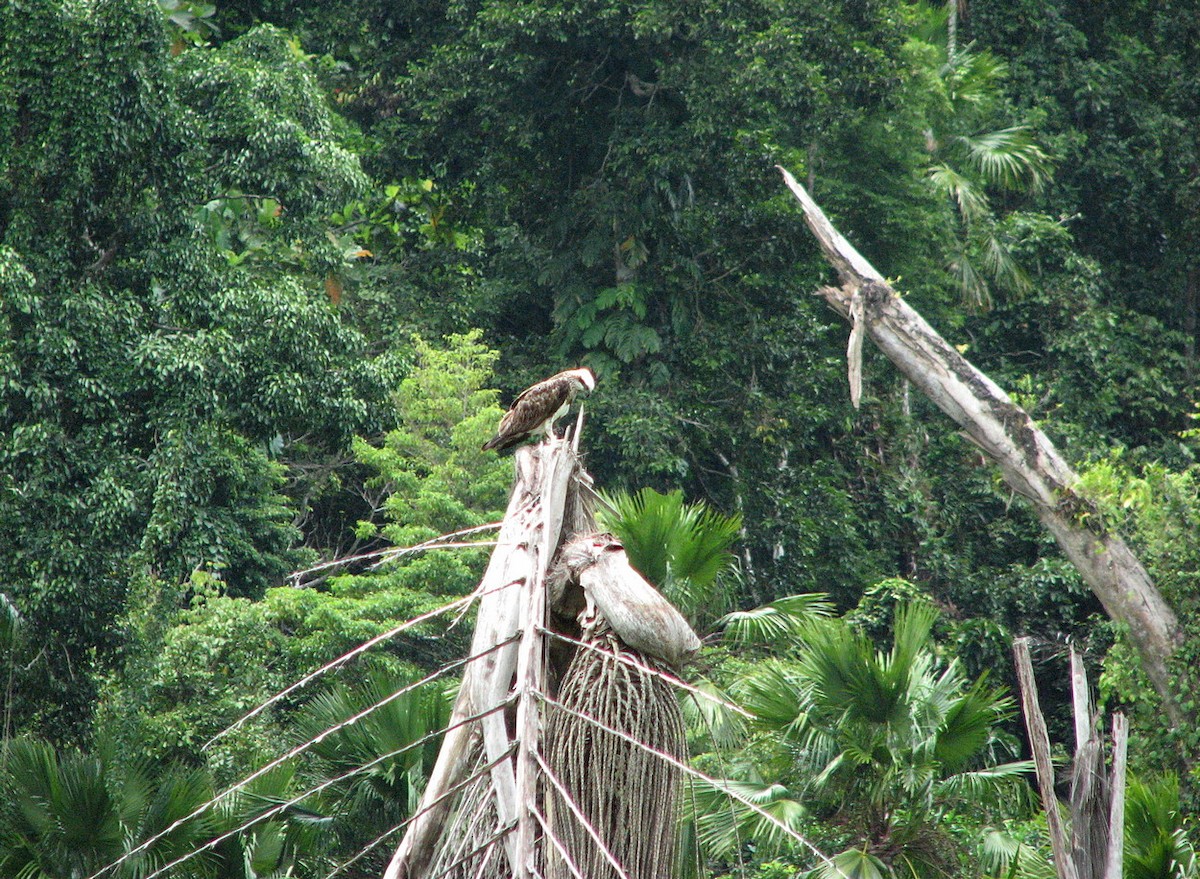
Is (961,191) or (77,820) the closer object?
(77,820)

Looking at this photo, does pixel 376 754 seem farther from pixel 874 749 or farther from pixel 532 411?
pixel 532 411

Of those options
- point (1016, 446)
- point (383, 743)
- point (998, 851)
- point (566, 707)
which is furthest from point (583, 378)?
point (1016, 446)

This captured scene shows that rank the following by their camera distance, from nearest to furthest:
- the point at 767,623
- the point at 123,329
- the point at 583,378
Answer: the point at 583,378
the point at 767,623
the point at 123,329

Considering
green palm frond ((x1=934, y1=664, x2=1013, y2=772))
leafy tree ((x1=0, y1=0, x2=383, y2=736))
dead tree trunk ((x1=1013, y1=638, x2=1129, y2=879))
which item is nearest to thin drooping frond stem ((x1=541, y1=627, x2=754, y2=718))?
dead tree trunk ((x1=1013, y1=638, x2=1129, y2=879))

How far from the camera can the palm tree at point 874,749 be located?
6.49m

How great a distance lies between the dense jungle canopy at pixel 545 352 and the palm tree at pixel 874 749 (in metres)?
0.04

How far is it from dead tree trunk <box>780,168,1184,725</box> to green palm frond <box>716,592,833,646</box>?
7.59 ft

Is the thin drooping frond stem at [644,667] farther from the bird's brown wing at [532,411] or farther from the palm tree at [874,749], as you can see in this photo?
the palm tree at [874,749]

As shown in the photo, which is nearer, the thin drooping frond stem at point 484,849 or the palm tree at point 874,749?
the thin drooping frond stem at point 484,849

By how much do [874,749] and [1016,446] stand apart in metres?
4.27

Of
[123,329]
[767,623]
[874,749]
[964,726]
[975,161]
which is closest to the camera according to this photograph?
[874,749]

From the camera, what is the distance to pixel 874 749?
6.55 meters

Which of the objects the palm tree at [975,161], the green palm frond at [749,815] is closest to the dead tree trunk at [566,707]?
the green palm frond at [749,815]

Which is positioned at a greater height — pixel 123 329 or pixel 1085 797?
pixel 123 329
